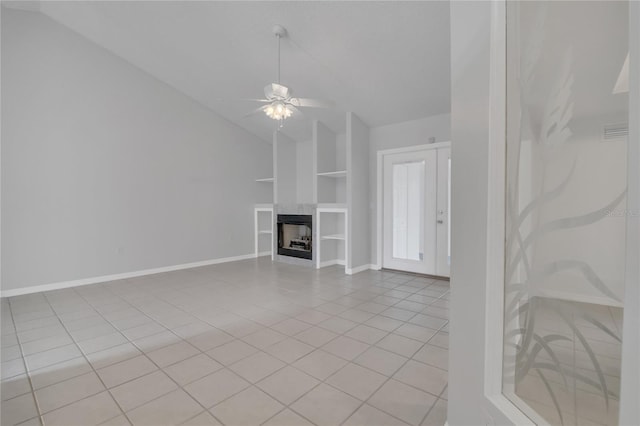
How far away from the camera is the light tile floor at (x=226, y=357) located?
5.33 feet

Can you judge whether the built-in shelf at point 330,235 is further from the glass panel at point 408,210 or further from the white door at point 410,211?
the glass panel at point 408,210

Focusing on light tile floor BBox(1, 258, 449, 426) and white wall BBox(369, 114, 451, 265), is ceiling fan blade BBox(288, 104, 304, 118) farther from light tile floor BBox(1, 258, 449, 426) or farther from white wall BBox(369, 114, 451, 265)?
light tile floor BBox(1, 258, 449, 426)

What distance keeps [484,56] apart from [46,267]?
5631mm

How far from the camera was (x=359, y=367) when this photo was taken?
2.06m

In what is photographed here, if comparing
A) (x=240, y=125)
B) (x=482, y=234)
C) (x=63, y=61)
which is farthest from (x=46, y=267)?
(x=482, y=234)

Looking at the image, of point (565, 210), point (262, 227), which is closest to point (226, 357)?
point (565, 210)

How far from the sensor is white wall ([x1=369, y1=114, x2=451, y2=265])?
4.57 metres

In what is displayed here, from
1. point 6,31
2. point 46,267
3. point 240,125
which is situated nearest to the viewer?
point 6,31

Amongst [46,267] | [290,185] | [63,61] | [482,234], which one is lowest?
[46,267]

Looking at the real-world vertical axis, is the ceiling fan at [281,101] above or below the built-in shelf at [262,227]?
above

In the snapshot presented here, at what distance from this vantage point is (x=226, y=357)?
2209 millimetres

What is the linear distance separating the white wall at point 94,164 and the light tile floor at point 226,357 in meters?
0.87

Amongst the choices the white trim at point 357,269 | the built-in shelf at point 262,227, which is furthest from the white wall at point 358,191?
the built-in shelf at point 262,227

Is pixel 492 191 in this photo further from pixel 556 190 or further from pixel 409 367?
pixel 409 367
